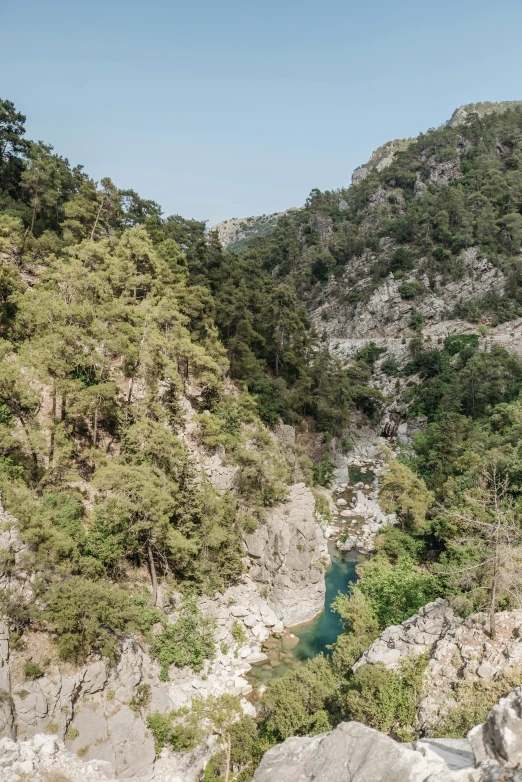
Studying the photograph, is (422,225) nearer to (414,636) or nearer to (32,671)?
(414,636)

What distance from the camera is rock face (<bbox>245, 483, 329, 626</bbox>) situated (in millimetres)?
26766

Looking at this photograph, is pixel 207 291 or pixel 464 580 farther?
pixel 207 291

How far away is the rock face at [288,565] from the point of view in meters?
26.8

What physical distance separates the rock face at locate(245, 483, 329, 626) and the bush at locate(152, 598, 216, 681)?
17.1 ft

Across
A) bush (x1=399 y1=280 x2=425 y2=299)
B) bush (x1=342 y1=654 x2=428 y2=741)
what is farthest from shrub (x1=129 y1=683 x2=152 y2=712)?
bush (x1=399 y1=280 x2=425 y2=299)

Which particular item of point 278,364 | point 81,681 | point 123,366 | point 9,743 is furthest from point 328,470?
point 9,743

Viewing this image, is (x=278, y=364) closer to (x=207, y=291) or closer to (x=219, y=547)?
(x=207, y=291)

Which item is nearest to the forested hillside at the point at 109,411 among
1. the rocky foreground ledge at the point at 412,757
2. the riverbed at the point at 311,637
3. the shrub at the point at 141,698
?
the shrub at the point at 141,698

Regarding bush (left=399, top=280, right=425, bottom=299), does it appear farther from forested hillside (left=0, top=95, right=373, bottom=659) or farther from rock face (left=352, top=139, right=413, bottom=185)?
rock face (left=352, top=139, right=413, bottom=185)

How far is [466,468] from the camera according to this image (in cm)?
3225

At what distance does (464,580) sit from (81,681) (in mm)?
16905

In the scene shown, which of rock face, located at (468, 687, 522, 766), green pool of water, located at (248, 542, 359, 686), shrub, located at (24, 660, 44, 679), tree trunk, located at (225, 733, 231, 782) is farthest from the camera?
green pool of water, located at (248, 542, 359, 686)

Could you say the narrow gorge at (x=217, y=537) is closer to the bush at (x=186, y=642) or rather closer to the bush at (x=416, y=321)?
A: the bush at (x=186, y=642)

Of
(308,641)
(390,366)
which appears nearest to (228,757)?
(308,641)
